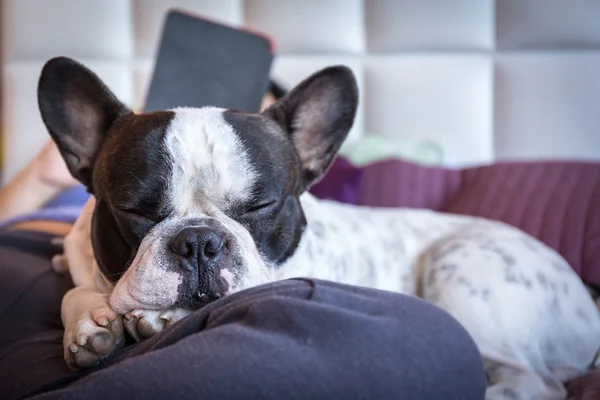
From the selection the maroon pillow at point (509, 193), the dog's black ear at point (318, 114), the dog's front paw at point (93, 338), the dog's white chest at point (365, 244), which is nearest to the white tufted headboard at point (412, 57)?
the maroon pillow at point (509, 193)

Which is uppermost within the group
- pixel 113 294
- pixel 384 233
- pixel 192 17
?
pixel 192 17

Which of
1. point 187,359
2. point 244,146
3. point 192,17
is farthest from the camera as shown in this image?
point 192,17

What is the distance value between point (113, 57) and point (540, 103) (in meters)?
1.90

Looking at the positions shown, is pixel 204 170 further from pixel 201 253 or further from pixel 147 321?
pixel 147 321

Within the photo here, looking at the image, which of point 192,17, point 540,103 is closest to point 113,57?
point 192,17

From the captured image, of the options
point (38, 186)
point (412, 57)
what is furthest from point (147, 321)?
point (412, 57)

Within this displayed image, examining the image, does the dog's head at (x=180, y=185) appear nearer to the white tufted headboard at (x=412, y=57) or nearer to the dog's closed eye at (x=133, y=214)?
the dog's closed eye at (x=133, y=214)

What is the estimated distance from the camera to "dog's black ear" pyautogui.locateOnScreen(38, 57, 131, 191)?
1.44 metres

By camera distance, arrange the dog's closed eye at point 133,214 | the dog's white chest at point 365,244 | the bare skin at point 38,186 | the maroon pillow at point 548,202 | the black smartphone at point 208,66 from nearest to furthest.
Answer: the dog's closed eye at point 133,214
the dog's white chest at point 365,244
the maroon pillow at point 548,202
the black smartphone at point 208,66
the bare skin at point 38,186

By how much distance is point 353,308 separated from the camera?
95 centimetres

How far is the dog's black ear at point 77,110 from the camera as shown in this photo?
1.44 meters

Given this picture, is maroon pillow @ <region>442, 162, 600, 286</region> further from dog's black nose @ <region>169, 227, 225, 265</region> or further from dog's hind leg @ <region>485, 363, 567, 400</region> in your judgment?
dog's black nose @ <region>169, 227, 225, 265</region>

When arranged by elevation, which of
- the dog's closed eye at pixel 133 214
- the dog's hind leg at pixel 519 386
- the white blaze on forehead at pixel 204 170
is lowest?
the dog's hind leg at pixel 519 386

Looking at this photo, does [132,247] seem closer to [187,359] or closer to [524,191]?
[187,359]
